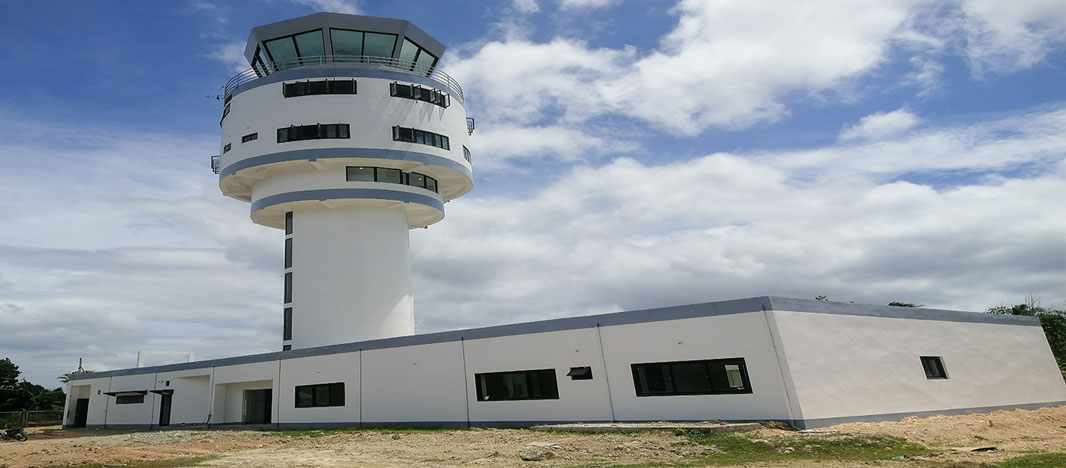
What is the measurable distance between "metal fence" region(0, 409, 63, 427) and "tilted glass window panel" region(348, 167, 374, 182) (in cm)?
3381

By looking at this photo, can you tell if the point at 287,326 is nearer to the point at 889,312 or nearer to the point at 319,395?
the point at 319,395

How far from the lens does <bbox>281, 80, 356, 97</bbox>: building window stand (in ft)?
105

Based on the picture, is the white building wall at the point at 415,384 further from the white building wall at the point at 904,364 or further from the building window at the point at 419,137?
the white building wall at the point at 904,364

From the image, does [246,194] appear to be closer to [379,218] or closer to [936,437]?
[379,218]

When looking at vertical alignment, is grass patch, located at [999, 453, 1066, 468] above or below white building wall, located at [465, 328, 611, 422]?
below

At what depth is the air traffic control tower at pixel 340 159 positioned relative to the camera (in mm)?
31047

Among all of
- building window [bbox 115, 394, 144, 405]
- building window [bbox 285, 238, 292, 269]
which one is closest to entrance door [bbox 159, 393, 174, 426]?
building window [bbox 115, 394, 144, 405]

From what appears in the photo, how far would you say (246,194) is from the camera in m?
35.0

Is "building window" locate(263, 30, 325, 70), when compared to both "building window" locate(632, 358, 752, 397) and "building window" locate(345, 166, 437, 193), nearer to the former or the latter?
"building window" locate(345, 166, 437, 193)

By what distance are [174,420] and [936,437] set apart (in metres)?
34.2

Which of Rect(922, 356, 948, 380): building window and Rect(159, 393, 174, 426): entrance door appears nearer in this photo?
Rect(922, 356, 948, 380): building window

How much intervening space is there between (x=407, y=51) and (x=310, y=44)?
16.2 feet

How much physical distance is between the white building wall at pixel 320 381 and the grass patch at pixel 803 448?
52.8ft

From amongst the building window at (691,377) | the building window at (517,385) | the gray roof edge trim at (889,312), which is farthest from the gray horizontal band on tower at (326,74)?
the gray roof edge trim at (889,312)
